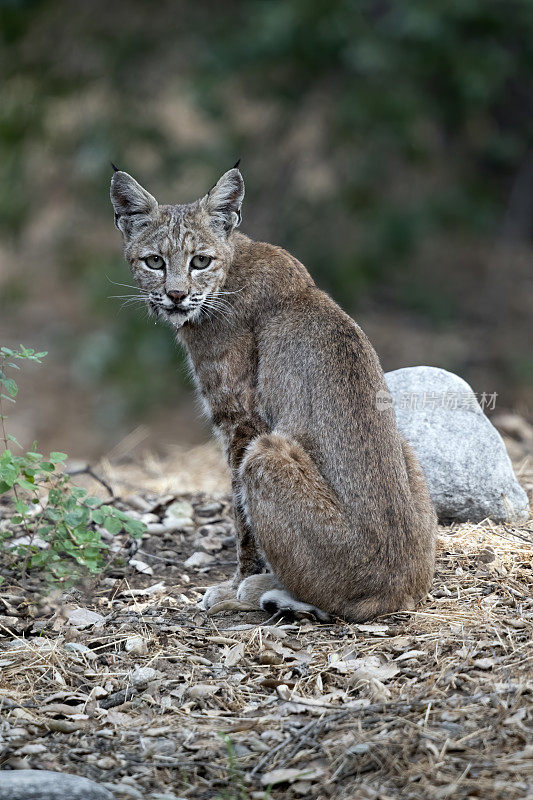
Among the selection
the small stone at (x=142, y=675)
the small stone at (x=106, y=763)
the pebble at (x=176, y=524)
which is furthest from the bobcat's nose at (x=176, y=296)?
the small stone at (x=106, y=763)

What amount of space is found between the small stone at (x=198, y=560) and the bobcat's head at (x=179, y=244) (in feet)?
4.26

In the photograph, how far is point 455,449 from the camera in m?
5.37

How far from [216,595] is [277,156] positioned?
254 inches

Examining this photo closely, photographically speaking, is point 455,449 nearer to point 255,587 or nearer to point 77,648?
point 255,587

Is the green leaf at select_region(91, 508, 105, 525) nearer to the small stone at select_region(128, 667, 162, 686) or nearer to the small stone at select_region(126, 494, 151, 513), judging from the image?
the small stone at select_region(128, 667, 162, 686)

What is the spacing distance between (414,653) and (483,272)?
893 centimetres

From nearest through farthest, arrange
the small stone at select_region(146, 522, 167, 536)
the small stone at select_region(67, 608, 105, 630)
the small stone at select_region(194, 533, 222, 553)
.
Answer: the small stone at select_region(67, 608, 105, 630), the small stone at select_region(194, 533, 222, 553), the small stone at select_region(146, 522, 167, 536)

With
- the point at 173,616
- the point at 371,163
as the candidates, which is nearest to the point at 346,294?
the point at 371,163

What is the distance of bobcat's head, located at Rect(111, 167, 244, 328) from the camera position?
4.90 m

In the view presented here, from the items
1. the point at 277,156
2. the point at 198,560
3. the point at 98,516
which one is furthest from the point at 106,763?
the point at 277,156

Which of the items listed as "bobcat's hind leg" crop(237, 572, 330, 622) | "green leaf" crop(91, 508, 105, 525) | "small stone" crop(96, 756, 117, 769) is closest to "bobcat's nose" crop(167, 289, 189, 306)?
"green leaf" crop(91, 508, 105, 525)

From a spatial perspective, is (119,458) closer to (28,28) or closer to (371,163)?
(371,163)

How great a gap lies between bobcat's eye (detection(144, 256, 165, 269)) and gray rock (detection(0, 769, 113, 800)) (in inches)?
107

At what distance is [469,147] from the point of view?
36.4ft
